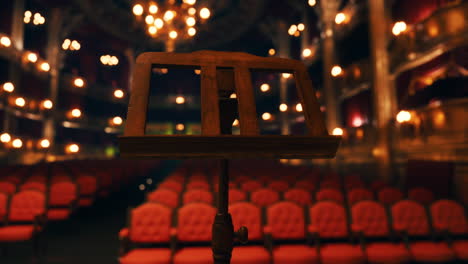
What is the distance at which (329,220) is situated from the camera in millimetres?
3654

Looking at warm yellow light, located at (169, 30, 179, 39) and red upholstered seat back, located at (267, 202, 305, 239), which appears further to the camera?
warm yellow light, located at (169, 30, 179, 39)

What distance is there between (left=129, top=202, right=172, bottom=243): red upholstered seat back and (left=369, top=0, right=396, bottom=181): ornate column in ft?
25.4

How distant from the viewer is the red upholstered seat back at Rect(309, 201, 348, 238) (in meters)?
3.59

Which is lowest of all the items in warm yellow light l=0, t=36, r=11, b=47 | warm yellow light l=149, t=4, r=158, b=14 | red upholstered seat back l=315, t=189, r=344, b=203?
red upholstered seat back l=315, t=189, r=344, b=203

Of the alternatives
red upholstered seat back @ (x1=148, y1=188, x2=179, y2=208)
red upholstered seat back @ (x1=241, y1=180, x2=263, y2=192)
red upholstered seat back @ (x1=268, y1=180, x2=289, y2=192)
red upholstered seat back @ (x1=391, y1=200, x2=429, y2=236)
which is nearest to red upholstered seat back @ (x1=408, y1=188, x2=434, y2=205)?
red upholstered seat back @ (x1=391, y1=200, x2=429, y2=236)

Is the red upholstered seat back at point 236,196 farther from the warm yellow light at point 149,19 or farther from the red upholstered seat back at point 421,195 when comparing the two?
the warm yellow light at point 149,19

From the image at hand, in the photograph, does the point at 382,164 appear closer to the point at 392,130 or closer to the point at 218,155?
the point at 392,130

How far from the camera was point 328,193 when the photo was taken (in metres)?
5.03

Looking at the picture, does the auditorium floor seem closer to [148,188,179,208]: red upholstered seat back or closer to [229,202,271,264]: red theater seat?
[148,188,179,208]: red upholstered seat back

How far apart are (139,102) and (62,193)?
510 cm

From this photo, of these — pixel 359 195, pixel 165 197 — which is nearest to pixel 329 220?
pixel 359 195

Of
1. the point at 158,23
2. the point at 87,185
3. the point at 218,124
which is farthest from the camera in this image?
the point at 158,23

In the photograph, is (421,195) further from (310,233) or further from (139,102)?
(139,102)

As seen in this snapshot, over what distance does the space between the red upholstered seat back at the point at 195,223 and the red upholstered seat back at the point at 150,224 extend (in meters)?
0.14
